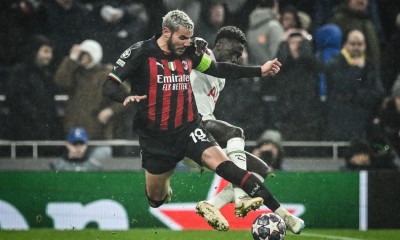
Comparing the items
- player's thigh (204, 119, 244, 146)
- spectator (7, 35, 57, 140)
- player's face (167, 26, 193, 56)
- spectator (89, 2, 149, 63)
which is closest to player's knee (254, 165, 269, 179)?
player's thigh (204, 119, 244, 146)

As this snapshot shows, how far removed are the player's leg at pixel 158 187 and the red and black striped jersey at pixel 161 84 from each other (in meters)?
0.45

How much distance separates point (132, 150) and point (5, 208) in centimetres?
171

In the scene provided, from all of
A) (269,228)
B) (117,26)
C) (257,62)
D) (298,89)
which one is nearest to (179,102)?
(269,228)

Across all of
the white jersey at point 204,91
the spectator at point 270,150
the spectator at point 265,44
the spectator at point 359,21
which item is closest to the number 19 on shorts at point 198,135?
the white jersey at point 204,91

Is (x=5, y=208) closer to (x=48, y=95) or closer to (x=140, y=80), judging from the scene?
(x=48, y=95)

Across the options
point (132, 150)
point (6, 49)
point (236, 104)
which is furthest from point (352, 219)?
point (6, 49)

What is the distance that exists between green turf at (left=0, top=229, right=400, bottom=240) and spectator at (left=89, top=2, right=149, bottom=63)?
7.47 feet

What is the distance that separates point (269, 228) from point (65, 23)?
5.19 meters

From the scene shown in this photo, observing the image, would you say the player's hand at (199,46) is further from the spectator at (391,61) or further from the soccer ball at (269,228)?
the spectator at (391,61)

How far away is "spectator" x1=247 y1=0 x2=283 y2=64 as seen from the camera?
47.1 feet

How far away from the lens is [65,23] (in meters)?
15.1

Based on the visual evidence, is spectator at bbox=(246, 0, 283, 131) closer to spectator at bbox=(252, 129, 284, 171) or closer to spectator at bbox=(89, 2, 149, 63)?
spectator at bbox=(252, 129, 284, 171)

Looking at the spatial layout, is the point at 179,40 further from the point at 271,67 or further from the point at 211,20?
the point at 211,20

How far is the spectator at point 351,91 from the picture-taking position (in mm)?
14273
